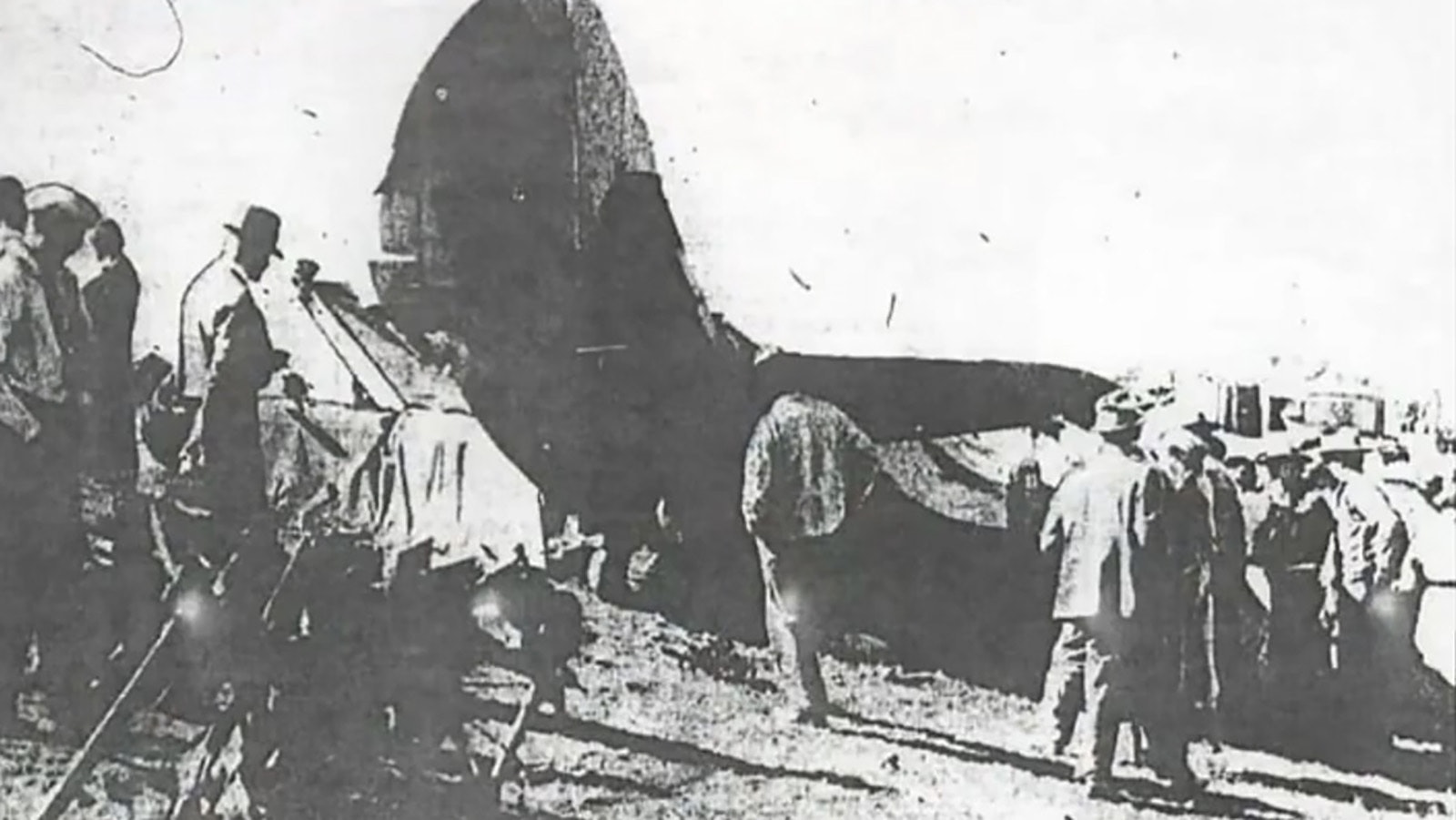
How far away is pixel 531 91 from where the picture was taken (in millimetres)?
2287

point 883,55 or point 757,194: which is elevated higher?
point 883,55

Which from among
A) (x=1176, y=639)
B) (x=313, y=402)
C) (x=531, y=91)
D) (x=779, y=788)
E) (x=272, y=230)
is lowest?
(x=779, y=788)

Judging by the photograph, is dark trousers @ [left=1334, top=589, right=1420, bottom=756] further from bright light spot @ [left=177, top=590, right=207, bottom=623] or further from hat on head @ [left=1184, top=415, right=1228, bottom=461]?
bright light spot @ [left=177, top=590, right=207, bottom=623]

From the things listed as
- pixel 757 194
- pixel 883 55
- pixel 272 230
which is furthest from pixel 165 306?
pixel 883 55

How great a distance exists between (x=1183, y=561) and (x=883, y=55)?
0.67 m

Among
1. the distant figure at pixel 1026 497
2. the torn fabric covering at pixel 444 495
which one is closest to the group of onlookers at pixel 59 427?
the torn fabric covering at pixel 444 495

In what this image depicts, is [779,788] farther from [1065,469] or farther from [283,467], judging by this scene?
[283,467]

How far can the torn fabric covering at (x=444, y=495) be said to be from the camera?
2.32 metres

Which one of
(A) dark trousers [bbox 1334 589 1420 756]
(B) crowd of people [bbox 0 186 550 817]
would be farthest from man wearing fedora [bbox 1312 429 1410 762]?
(B) crowd of people [bbox 0 186 550 817]

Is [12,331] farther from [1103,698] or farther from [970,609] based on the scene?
[1103,698]

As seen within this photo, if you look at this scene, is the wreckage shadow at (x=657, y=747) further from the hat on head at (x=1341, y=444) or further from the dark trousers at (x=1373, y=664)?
the hat on head at (x=1341, y=444)

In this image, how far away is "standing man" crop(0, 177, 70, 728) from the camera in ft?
7.91

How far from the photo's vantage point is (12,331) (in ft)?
7.98

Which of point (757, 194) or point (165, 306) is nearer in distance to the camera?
point (757, 194)
